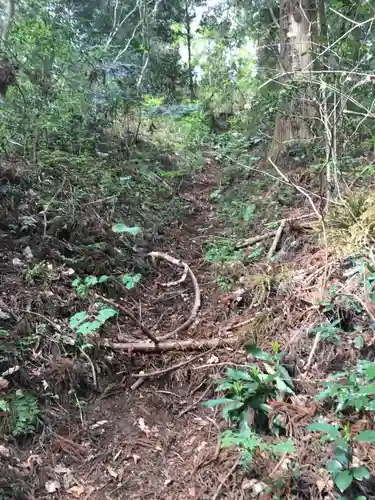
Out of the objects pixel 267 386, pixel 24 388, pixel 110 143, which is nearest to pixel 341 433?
pixel 267 386

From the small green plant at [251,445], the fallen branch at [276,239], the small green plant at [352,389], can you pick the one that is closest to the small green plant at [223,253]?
the fallen branch at [276,239]

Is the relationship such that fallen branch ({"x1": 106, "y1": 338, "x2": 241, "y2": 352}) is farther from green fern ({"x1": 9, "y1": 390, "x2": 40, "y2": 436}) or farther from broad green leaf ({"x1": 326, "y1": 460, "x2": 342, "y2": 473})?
broad green leaf ({"x1": 326, "y1": 460, "x2": 342, "y2": 473})

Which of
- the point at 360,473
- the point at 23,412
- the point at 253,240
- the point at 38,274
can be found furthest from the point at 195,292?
the point at 360,473

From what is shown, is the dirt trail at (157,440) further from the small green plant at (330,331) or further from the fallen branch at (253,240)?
the fallen branch at (253,240)

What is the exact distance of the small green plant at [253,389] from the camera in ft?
9.28

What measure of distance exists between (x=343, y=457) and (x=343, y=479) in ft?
0.41

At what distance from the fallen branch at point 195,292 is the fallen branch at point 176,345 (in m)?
0.12

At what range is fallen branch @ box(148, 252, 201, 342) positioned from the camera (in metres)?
3.94

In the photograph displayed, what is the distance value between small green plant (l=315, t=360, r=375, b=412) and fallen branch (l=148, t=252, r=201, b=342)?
1.49m

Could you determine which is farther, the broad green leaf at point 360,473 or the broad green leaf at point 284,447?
the broad green leaf at point 284,447

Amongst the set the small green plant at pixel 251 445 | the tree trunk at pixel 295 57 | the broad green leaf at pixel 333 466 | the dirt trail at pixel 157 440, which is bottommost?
the dirt trail at pixel 157 440

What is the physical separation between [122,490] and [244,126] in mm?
8041

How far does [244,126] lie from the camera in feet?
30.6

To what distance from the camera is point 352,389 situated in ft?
8.68
